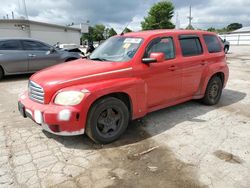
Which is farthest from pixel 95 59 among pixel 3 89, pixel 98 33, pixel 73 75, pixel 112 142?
pixel 98 33

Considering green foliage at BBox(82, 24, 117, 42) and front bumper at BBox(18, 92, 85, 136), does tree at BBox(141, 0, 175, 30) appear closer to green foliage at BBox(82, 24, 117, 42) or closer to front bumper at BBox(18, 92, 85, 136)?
green foliage at BBox(82, 24, 117, 42)

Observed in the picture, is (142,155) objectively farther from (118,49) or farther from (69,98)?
(118,49)

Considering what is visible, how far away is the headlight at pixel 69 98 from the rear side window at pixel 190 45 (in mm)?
2424

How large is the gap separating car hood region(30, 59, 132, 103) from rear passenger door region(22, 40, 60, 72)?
554 cm

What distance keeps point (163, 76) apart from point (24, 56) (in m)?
6.34

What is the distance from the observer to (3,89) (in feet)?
24.3

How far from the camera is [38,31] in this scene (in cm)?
3052

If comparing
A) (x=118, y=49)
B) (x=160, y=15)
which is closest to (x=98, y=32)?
(x=160, y=15)

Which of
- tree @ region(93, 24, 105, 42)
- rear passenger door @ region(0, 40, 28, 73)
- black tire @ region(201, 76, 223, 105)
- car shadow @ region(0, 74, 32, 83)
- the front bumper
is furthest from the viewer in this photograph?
tree @ region(93, 24, 105, 42)

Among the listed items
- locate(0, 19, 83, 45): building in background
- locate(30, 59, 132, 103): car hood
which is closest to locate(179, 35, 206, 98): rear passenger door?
locate(30, 59, 132, 103): car hood

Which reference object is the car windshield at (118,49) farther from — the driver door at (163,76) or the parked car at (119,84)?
the driver door at (163,76)

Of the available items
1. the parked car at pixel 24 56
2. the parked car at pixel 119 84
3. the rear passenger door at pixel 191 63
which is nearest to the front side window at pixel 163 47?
the parked car at pixel 119 84

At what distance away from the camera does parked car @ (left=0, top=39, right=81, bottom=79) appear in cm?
850

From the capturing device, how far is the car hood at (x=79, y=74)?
133 inches
